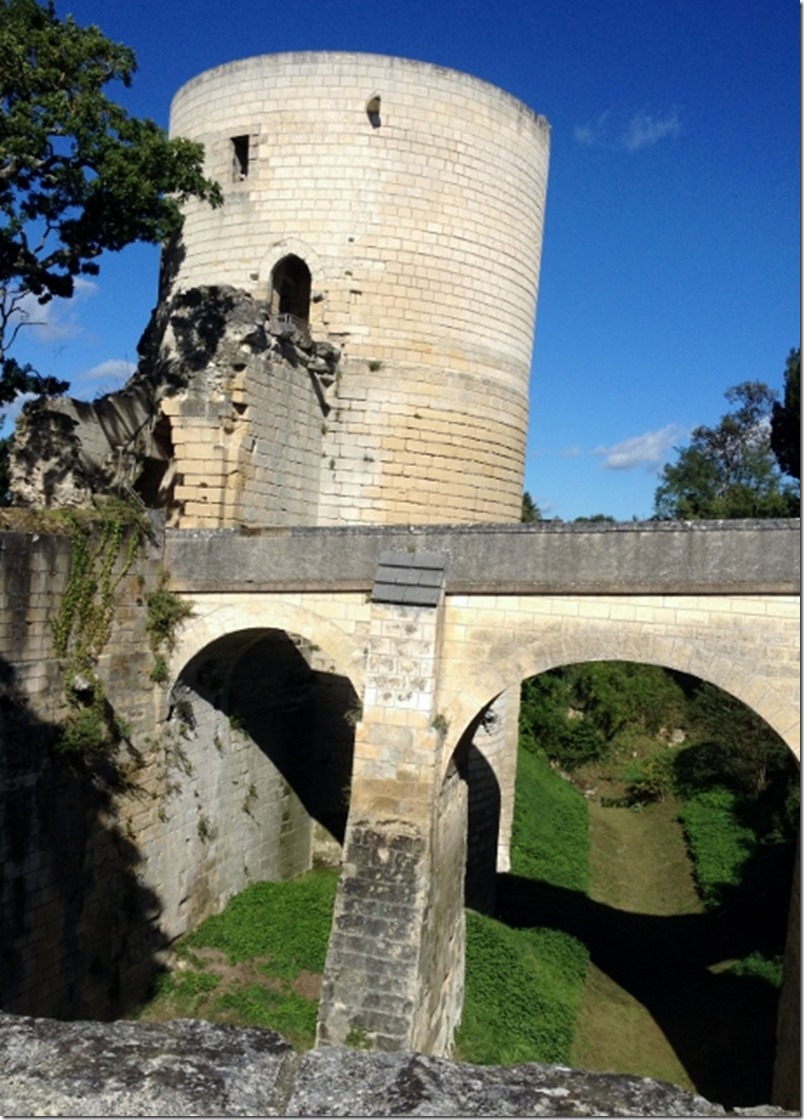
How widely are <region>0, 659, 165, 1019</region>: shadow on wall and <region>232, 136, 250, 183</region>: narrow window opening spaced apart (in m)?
9.39

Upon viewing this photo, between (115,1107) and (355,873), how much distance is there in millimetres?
7035

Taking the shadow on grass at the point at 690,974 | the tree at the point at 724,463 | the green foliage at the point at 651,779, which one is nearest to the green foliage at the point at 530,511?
the tree at the point at 724,463

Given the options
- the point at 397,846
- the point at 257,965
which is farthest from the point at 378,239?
the point at 257,965

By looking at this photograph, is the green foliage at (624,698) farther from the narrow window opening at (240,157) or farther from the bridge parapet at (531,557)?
the bridge parapet at (531,557)

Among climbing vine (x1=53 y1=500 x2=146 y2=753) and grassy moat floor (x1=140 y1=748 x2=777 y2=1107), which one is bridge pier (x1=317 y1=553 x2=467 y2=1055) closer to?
grassy moat floor (x1=140 y1=748 x2=777 y2=1107)

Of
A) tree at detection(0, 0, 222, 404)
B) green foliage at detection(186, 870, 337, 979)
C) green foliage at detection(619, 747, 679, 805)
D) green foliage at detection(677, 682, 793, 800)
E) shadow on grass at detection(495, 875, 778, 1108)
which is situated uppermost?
tree at detection(0, 0, 222, 404)

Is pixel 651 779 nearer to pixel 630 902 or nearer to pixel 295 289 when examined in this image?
pixel 630 902

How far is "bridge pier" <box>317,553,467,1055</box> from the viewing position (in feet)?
26.9

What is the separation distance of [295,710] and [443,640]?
5321 mm

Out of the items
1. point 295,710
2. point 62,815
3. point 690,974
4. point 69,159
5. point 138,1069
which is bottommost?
point 690,974

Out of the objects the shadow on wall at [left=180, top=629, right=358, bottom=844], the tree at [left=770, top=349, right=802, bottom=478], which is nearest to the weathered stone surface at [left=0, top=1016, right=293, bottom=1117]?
the shadow on wall at [left=180, top=629, right=358, bottom=844]

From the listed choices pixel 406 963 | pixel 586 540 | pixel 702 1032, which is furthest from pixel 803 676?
pixel 702 1032

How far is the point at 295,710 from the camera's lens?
13.8 m

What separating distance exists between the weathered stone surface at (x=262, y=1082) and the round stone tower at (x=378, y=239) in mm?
12172
